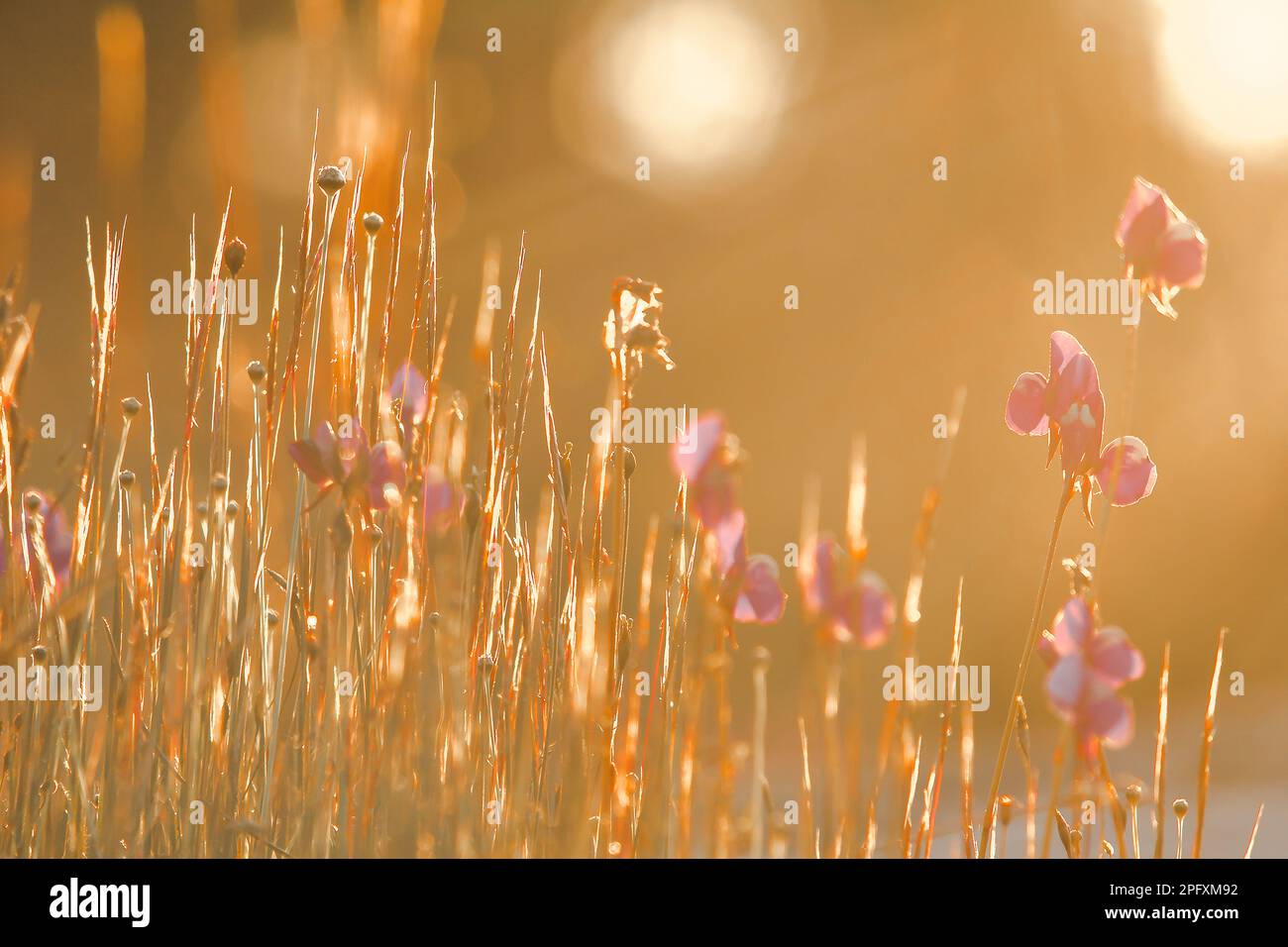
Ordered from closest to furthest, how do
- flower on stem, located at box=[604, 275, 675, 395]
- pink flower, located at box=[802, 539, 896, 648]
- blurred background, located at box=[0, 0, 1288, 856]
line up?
pink flower, located at box=[802, 539, 896, 648]
flower on stem, located at box=[604, 275, 675, 395]
blurred background, located at box=[0, 0, 1288, 856]

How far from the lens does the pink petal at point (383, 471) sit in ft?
2.94

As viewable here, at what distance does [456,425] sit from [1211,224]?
2.92 meters

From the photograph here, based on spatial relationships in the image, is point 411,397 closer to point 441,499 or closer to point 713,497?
point 441,499

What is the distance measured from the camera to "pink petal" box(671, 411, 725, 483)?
82 cm

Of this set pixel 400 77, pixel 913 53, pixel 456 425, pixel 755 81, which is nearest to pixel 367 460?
pixel 456 425

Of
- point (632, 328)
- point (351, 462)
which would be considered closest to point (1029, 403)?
point (632, 328)

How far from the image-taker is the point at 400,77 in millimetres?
838

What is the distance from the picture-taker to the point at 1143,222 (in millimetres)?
971

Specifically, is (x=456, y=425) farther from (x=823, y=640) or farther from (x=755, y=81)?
(x=755, y=81)

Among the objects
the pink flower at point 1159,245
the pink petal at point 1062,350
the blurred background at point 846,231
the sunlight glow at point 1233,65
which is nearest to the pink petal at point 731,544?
the pink petal at point 1062,350

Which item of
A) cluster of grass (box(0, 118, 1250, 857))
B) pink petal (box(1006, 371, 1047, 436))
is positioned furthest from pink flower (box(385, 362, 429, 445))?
pink petal (box(1006, 371, 1047, 436))

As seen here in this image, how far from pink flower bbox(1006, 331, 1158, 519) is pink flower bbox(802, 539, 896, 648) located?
0.27 metres
